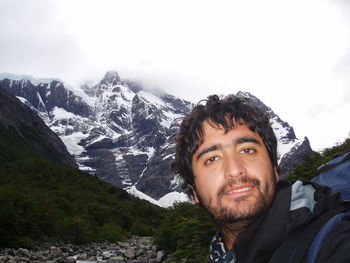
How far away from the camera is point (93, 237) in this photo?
2153 cm

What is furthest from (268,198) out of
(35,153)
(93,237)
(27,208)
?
(35,153)

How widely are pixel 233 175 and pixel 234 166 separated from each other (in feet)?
0.21

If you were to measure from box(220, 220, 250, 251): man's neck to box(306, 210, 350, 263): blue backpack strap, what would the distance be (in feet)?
1.87

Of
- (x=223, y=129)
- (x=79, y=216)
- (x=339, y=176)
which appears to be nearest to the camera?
(x=339, y=176)

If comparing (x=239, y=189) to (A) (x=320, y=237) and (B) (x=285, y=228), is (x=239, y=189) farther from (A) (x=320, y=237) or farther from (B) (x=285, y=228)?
(A) (x=320, y=237)

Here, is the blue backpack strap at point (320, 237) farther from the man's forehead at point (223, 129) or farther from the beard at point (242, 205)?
the man's forehead at point (223, 129)

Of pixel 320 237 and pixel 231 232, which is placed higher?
pixel 231 232

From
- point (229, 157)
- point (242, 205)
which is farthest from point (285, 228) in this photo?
point (229, 157)

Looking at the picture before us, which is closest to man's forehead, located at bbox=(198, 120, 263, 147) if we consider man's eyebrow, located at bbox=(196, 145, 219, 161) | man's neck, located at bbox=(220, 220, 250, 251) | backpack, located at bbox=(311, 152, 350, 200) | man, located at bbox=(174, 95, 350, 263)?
man, located at bbox=(174, 95, 350, 263)

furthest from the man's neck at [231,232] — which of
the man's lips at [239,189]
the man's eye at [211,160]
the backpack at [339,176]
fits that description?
the backpack at [339,176]

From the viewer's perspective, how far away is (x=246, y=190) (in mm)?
2059

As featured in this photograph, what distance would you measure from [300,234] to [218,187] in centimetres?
65

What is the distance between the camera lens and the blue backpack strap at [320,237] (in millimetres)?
1459

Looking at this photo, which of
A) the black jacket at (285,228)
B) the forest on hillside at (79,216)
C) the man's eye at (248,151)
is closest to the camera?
the black jacket at (285,228)
